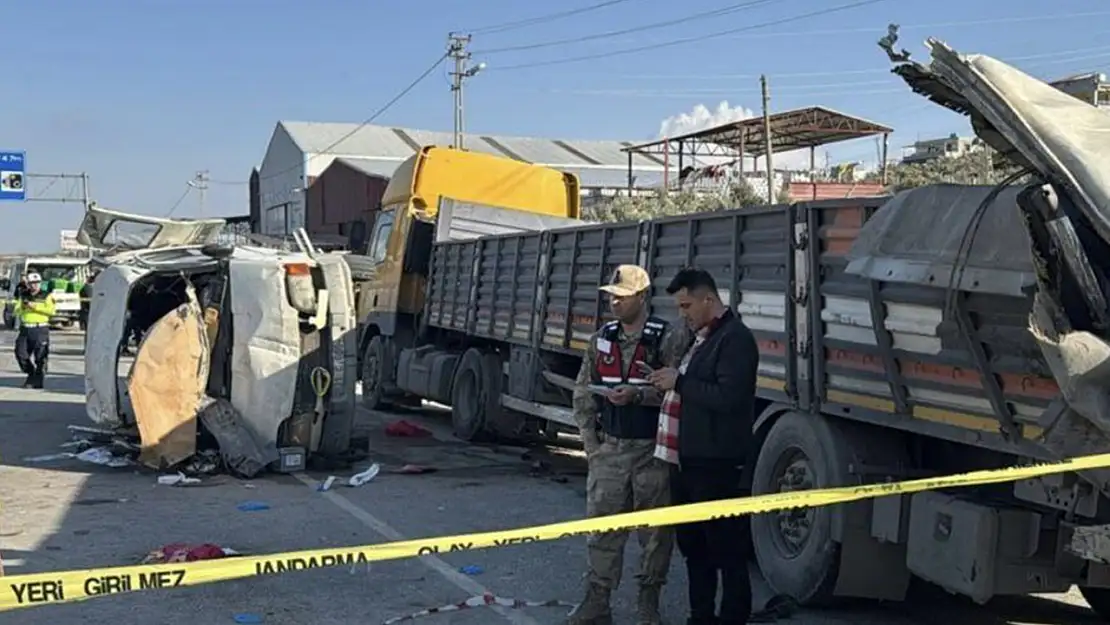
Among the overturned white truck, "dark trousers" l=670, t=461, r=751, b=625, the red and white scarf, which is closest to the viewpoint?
"dark trousers" l=670, t=461, r=751, b=625

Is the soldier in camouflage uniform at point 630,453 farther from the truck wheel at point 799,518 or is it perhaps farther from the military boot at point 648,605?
the truck wheel at point 799,518

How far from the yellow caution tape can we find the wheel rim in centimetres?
150

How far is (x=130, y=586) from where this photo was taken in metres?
3.41

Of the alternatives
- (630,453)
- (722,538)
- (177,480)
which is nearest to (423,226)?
(177,480)

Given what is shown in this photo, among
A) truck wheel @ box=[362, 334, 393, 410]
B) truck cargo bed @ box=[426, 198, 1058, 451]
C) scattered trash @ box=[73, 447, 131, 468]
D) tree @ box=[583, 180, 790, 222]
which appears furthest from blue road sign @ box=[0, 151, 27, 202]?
truck cargo bed @ box=[426, 198, 1058, 451]

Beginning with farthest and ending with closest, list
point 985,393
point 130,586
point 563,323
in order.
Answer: point 563,323 → point 985,393 → point 130,586

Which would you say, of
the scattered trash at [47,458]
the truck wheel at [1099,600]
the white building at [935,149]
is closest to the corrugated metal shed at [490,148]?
the white building at [935,149]

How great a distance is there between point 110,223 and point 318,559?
462 inches

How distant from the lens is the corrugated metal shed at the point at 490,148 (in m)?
60.9

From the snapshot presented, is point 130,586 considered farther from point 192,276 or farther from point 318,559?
point 192,276

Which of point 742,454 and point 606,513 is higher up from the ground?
point 742,454

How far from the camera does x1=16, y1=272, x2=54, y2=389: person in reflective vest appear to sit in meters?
16.5

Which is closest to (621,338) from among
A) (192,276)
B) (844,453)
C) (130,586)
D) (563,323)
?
(844,453)

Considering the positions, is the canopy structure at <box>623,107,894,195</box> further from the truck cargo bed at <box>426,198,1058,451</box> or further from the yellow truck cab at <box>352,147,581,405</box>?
the truck cargo bed at <box>426,198,1058,451</box>
